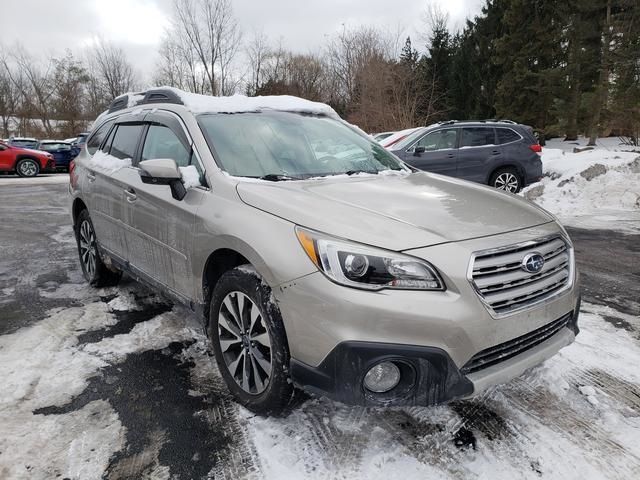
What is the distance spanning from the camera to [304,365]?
203 centimetres

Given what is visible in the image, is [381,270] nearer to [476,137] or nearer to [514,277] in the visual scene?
[514,277]

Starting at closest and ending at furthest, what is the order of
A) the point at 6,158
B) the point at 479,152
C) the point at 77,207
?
the point at 77,207 < the point at 479,152 < the point at 6,158

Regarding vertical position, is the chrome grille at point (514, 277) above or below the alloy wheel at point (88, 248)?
above

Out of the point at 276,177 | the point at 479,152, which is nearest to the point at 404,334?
the point at 276,177

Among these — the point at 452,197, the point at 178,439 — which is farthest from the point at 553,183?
the point at 178,439

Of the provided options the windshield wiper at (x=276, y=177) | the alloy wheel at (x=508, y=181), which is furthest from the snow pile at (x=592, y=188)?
the windshield wiper at (x=276, y=177)

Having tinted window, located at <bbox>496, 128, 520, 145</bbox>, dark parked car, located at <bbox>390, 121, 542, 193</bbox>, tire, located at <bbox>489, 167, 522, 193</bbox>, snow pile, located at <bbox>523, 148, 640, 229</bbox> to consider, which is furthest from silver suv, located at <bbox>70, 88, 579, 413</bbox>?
tinted window, located at <bbox>496, 128, 520, 145</bbox>

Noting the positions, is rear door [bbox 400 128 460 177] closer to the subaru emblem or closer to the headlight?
the subaru emblem

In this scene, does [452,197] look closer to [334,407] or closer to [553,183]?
[334,407]

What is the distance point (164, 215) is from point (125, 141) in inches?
51.1

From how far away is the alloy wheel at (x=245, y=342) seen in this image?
7.50 feet

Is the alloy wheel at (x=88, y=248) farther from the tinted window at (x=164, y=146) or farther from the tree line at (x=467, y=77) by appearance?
the tree line at (x=467, y=77)

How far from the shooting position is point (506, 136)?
983 centimetres

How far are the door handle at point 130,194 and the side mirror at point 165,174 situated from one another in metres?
0.56
